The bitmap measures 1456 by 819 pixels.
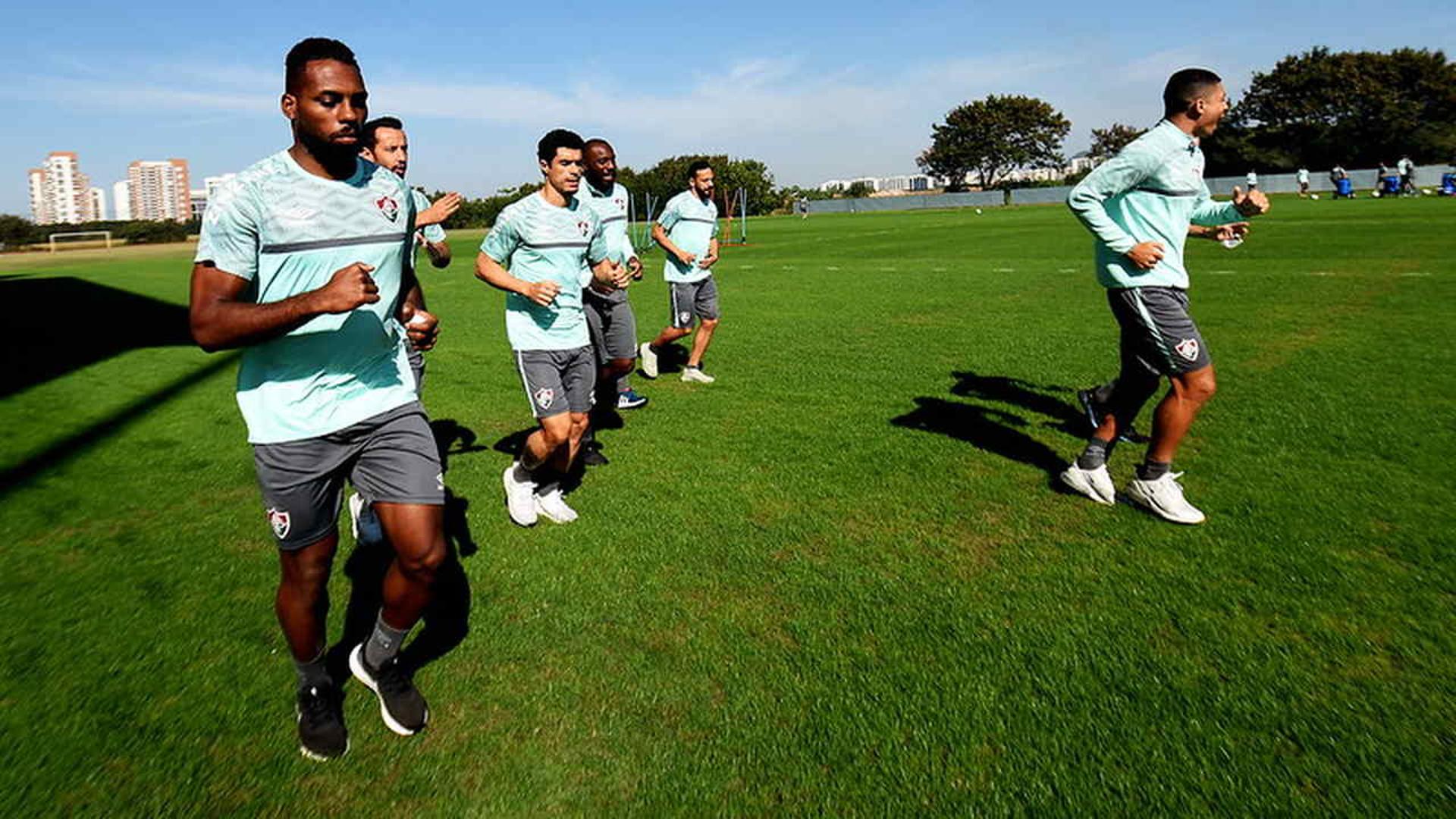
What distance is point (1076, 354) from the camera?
9.60 meters

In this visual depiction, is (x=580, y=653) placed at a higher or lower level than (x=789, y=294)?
lower

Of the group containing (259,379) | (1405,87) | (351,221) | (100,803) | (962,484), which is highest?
(1405,87)

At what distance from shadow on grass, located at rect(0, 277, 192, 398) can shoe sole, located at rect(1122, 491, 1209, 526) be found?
1130 centimetres

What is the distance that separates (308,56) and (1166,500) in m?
4.53

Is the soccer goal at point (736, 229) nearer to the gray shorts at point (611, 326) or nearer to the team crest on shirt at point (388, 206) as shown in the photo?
the gray shorts at point (611, 326)

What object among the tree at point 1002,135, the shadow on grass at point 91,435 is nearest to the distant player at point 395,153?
the shadow on grass at point 91,435

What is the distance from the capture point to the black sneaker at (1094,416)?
6.65 metres

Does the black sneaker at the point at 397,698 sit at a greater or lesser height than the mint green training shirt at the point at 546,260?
lesser

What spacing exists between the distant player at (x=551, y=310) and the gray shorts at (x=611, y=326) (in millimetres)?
1414

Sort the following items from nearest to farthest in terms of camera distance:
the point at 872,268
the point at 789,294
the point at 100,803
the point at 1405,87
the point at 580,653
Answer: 1. the point at 100,803
2. the point at 580,653
3. the point at 789,294
4. the point at 872,268
5. the point at 1405,87

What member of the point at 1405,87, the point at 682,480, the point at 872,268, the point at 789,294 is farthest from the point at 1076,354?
the point at 1405,87

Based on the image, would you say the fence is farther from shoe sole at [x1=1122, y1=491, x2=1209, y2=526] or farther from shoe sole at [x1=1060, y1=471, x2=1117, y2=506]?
shoe sole at [x1=1122, y1=491, x2=1209, y2=526]

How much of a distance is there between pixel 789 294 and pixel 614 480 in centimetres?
1081

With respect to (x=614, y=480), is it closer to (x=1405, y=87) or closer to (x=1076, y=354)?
(x=1076, y=354)
